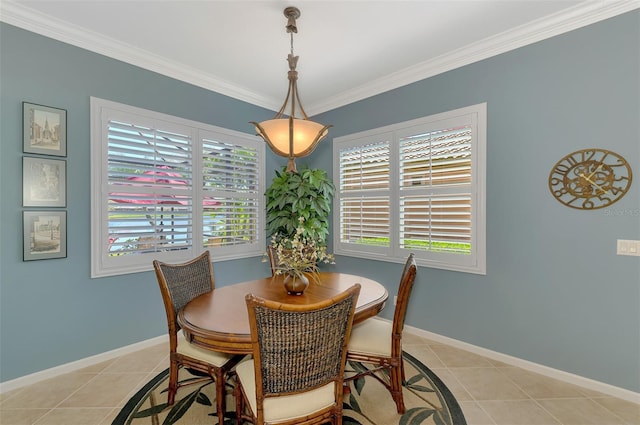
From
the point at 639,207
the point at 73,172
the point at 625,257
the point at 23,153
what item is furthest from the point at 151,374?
the point at 639,207

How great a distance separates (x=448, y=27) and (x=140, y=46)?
2.88 meters

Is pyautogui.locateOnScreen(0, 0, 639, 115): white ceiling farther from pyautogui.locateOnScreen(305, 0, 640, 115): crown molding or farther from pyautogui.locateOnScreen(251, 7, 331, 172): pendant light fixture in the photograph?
pyautogui.locateOnScreen(251, 7, 331, 172): pendant light fixture

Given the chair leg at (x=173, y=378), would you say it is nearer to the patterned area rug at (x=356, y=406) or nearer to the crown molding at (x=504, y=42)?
the patterned area rug at (x=356, y=406)

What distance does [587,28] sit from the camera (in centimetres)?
227

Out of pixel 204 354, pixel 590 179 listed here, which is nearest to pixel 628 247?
pixel 590 179

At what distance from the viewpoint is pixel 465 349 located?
2.88 meters

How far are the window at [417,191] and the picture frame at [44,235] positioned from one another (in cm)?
292

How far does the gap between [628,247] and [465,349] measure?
1579 millimetres

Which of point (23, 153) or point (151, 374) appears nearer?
point (23, 153)

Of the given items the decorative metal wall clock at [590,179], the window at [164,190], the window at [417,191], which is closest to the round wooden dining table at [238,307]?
the window at [417,191]

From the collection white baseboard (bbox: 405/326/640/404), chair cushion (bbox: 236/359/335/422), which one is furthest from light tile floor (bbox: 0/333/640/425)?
chair cushion (bbox: 236/359/335/422)

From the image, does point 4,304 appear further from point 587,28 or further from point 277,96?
point 587,28

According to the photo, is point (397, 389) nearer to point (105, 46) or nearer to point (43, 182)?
point (43, 182)

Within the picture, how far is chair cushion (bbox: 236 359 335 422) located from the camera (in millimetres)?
1317
